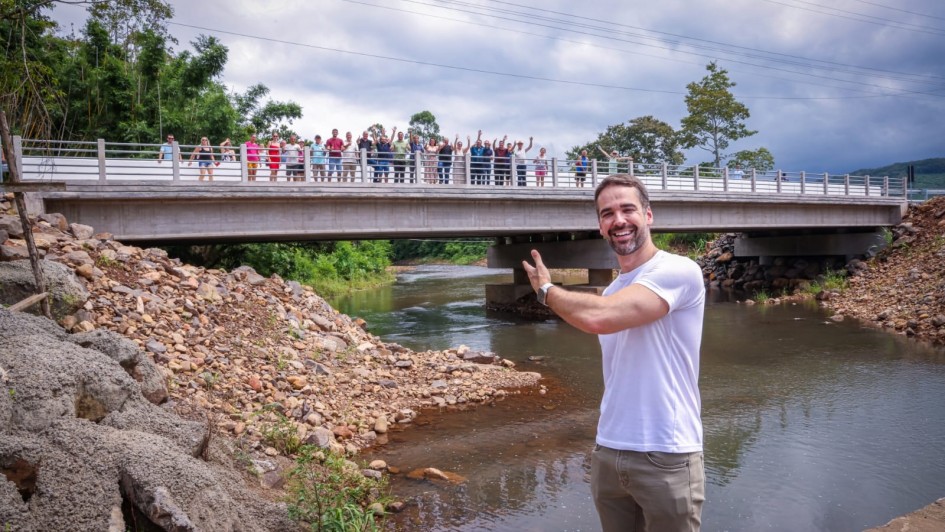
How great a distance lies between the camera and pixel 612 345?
2861mm

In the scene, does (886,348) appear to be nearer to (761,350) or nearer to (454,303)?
(761,350)

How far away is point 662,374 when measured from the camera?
2672 mm

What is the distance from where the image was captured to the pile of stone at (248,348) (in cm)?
847

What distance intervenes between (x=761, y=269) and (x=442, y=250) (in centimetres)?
3796

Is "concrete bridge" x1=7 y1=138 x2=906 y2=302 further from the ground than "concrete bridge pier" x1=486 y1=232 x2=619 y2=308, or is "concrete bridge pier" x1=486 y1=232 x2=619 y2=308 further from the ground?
"concrete bridge" x1=7 y1=138 x2=906 y2=302

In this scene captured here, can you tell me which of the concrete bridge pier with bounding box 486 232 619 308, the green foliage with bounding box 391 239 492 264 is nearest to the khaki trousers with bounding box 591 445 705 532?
the concrete bridge pier with bounding box 486 232 619 308

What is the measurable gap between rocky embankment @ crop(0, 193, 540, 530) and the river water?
1.12m

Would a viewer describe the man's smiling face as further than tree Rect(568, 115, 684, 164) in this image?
No

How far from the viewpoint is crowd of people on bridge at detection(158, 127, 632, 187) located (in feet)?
55.5

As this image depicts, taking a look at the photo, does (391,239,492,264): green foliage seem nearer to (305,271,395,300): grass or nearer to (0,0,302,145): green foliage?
(305,271,395,300): grass

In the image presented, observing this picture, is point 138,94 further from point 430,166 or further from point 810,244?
point 810,244

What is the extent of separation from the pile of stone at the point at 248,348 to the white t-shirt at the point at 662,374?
560 cm

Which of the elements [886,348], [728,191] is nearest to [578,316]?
[886,348]

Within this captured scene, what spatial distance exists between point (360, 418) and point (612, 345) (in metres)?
6.80
